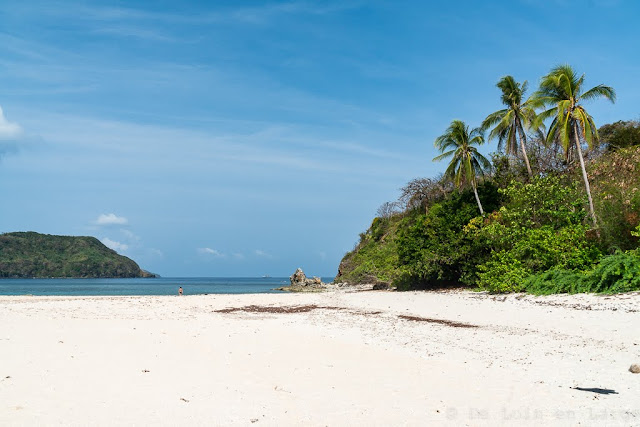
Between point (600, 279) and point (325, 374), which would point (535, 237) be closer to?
point (600, 279)

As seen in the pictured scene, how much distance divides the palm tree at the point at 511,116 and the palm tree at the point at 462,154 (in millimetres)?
2242

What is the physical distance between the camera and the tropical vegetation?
66.5ft

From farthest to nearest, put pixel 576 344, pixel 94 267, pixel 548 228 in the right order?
pixel 94 267, pixel 548 228, pixel 576 344

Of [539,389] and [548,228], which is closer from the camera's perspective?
[539,389]

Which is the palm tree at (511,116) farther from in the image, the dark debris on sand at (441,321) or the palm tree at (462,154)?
the dark debris on sand at (441,321)

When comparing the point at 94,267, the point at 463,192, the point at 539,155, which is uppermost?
the point at 539,155

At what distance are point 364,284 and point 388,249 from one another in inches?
340

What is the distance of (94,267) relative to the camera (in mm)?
159875

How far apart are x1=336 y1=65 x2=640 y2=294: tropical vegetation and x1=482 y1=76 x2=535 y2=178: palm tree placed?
0.07 m

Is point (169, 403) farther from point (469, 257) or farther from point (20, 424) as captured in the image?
point (469, 257)

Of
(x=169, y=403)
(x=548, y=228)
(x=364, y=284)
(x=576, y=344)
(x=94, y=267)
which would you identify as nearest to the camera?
(x=169, y=403)

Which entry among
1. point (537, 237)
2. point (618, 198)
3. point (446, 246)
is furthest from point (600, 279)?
point (446, 246)

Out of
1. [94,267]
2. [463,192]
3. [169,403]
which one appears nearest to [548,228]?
[463,192]

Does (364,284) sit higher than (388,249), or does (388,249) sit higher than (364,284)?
(388,249)
